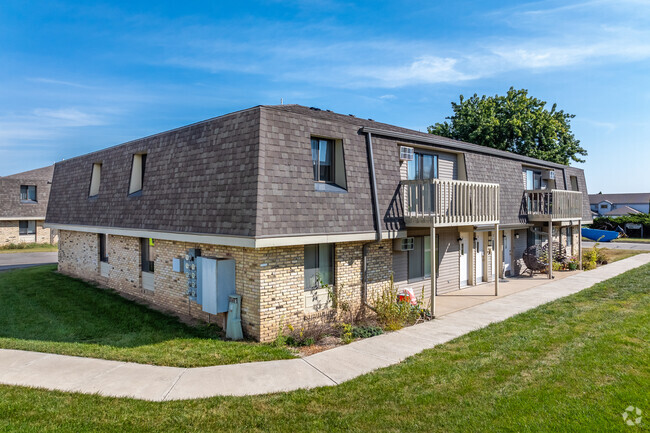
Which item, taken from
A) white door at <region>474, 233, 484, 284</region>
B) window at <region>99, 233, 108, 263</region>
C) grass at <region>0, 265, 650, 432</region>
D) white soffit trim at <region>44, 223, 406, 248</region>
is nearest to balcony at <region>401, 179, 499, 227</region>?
white soffit trim at <region>44, 223, 406, 248</region>

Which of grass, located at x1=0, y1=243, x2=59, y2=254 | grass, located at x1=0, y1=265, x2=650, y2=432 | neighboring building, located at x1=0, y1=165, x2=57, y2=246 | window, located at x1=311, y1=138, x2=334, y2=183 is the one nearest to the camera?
grass, located at x1=0, y1=265, x2=650, y2=432

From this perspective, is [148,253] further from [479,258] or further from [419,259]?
[479,258]

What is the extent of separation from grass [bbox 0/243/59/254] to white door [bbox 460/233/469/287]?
2990 centimetres

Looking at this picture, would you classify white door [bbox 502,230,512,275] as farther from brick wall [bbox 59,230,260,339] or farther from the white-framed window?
the white-framed window

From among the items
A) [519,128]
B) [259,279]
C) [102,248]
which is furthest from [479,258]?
[519,128]

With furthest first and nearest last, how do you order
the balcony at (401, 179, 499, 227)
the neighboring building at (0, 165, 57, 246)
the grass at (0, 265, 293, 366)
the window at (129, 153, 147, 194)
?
the neighboring building at (0, 165, 57, 246) → the window at (129, 153, 147, 194) → the balcony at (401, 179, 499, 227) → the grass at (0, 265, 293, 366)

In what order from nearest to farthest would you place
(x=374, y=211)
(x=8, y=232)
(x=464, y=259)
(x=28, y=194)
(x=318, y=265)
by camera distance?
(x=318, y=265) → (x=374, y=211) → (x=464, y=259) → (x=8, y=232) → (x=28, y=194)

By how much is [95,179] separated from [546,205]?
62.8 ft

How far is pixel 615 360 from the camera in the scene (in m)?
7.27

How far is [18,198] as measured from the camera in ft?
103

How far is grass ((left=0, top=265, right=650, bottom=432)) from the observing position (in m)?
5.04

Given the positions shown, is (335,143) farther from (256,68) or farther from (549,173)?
(549,173)

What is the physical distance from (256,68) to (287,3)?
359 centimetres

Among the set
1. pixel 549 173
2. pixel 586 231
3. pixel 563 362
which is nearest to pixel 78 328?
pixel 563 362
